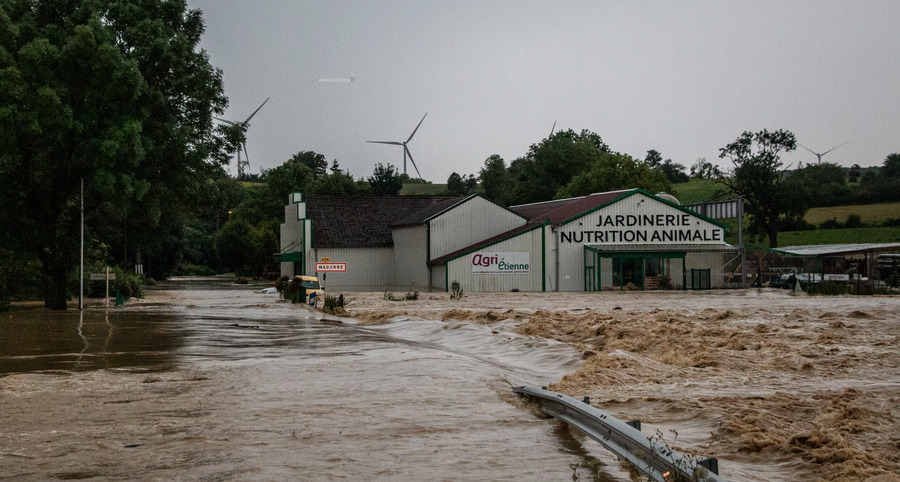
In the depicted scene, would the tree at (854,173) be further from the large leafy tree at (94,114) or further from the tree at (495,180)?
the large leafy tree at (94,114)

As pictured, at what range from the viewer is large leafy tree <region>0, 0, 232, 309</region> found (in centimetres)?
3133

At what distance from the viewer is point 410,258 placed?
63.0 m

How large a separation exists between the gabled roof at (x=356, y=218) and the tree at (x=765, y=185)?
41.0 meters

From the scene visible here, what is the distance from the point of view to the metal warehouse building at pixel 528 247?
187 ft

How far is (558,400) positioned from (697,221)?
55.2 m

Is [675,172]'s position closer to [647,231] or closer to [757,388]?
[647,231]

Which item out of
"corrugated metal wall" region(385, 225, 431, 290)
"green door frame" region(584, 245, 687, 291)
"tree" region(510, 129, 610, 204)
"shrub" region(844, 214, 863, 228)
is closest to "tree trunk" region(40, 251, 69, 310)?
"corrugated metal wall" region(385, 225, 431, 290)

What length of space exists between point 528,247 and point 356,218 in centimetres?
1717

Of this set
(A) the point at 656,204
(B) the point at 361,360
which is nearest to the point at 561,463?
(B) the point at 361,360

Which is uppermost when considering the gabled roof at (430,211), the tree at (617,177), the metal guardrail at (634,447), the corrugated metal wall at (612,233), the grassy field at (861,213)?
the tree at (617,177)

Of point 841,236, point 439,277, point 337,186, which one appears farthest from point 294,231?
point 841,236

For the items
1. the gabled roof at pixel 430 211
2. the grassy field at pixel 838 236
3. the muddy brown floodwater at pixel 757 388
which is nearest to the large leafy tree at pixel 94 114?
the muddy brown floodwater at pixel 757 388

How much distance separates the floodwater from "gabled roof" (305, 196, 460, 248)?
4695 centimetres

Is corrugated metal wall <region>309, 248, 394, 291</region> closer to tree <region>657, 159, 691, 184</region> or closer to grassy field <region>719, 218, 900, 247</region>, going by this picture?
grassy field <region>719, 218, 900, 247</region>
